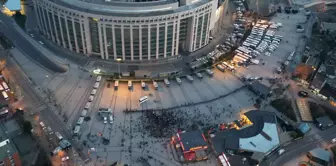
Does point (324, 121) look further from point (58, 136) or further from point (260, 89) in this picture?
point (58, 136)

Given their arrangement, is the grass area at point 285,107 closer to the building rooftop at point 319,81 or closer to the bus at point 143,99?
the building rooftop at point 319,81

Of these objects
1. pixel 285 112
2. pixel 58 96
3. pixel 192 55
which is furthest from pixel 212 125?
pixel 58 96

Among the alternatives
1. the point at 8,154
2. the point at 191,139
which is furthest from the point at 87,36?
the point at 191,139

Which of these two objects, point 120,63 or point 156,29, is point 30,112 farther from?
point 156,29

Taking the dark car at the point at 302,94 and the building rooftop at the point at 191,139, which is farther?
the dark car at the point at 302,94

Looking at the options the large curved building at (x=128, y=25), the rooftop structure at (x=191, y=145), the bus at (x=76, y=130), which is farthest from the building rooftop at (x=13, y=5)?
the rooftop structure at (x=191, y=145)

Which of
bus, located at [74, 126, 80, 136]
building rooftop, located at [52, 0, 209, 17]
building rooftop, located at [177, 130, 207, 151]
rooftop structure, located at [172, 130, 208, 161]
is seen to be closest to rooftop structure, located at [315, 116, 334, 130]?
rooftop structure, located at [172, 130, 208, 161]

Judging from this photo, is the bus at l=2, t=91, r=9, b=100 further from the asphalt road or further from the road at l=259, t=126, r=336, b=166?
the road at l=259, t=126, r=336, b=166
